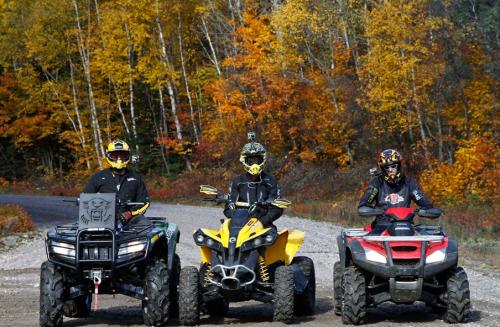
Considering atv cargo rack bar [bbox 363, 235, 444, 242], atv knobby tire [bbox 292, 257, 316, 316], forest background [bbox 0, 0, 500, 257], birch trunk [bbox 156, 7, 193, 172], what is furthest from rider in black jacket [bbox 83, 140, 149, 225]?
birch trunk [bbox 156, 7, 193, 172]

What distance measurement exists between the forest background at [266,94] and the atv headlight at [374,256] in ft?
46.0

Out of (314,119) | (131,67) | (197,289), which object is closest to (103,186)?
(197,289)

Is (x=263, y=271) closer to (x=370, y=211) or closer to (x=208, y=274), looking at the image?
(x=208, y=274)

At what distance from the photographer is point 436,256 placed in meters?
12.0

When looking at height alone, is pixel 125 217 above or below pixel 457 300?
above

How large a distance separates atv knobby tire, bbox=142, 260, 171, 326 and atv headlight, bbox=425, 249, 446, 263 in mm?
3216

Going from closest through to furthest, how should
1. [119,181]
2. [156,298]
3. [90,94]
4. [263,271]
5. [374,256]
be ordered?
[156,298], [374,256], [263,271], [119,181], [90,94]

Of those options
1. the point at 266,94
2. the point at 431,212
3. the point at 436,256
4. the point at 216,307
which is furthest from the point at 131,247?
the point at 266,94

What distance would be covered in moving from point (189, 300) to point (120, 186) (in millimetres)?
2165

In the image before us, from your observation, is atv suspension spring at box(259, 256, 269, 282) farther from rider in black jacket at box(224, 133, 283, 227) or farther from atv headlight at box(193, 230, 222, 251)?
rider in black jacket at box(224, 133, 283, 227)

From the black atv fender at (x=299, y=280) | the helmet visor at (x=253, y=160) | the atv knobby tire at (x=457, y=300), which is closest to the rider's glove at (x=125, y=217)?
the helmet visor at (x=253, y=160)

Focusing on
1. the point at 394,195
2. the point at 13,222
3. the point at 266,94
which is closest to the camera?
the point at 394,195

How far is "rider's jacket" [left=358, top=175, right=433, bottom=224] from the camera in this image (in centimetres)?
1328

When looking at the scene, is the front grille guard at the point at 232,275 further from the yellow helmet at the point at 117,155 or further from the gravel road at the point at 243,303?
the yellow helmet at the point at 117,155
